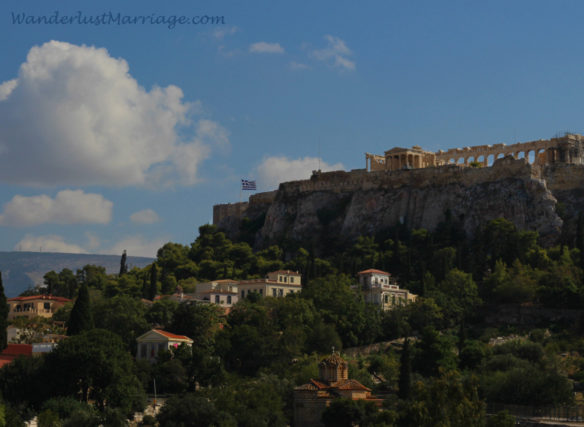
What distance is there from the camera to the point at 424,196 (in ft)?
368

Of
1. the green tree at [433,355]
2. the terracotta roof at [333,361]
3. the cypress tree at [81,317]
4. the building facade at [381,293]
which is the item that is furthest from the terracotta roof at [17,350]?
the building facade at [381,293]

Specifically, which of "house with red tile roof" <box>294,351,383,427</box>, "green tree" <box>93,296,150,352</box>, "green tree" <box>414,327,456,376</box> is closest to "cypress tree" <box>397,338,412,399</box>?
"house with red tile roof" <box>294,351,383,427</box>

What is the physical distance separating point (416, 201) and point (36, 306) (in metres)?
40.1

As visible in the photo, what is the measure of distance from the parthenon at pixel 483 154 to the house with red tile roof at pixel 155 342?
46837 millimetres

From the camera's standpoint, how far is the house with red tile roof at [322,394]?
64812 mm

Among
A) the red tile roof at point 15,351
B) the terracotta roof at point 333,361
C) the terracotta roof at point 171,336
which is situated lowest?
the terracotta roof at point 333,361

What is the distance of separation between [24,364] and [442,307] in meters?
37.4

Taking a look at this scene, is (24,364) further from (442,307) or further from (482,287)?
(482,287)

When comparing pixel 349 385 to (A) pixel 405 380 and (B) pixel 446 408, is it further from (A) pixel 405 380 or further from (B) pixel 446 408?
(B) pixel 446 408

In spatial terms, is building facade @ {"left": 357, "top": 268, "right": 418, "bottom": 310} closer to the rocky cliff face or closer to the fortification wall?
the rocky cliff face

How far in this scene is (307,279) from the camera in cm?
10112

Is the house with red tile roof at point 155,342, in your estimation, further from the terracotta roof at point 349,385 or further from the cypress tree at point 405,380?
the cypress tree at point 405,380

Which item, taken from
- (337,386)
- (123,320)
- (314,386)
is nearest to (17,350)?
(123,320)

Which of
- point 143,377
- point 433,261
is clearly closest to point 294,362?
point 143,377
